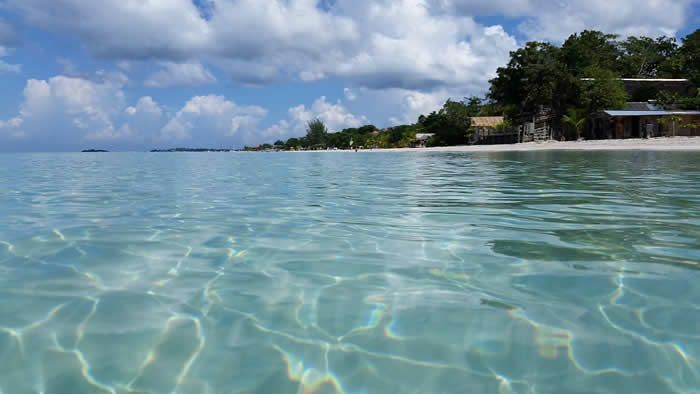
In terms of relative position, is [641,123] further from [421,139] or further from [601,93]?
[421,139]

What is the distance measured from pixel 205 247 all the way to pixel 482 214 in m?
3.15

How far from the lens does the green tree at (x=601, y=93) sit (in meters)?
34.3

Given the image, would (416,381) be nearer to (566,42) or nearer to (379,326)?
(379,326)

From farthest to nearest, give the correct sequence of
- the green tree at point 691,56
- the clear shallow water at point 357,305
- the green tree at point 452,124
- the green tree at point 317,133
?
the green tree at point 317,133
the green tree at point 452,124
the green tree at point 691,56
the clear shallow water at point 357,305

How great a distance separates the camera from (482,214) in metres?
5.17

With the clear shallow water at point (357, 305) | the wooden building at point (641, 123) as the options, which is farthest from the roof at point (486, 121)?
the clear shallow water at point (357, 305)

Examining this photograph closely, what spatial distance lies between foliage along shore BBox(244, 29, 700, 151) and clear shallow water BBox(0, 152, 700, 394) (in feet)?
114

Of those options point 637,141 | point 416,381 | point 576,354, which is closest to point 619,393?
point 576,354

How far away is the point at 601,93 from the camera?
34344 millimetres

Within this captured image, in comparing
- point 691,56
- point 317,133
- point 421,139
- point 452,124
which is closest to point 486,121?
point 452,124

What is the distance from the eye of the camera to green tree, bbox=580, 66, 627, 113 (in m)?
34.3

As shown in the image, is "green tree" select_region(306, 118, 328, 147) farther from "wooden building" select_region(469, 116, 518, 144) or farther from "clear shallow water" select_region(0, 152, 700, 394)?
"clear shallow water" select_region(0, 152, 700, 394)

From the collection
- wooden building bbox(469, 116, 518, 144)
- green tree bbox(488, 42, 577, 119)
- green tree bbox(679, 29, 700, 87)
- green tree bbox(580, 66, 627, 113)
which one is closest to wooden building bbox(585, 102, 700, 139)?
green tree bbox(580, 66, 627, 113)

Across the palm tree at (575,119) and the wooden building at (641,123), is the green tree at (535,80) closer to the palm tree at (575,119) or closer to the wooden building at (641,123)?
the palm tree at (575,119)
